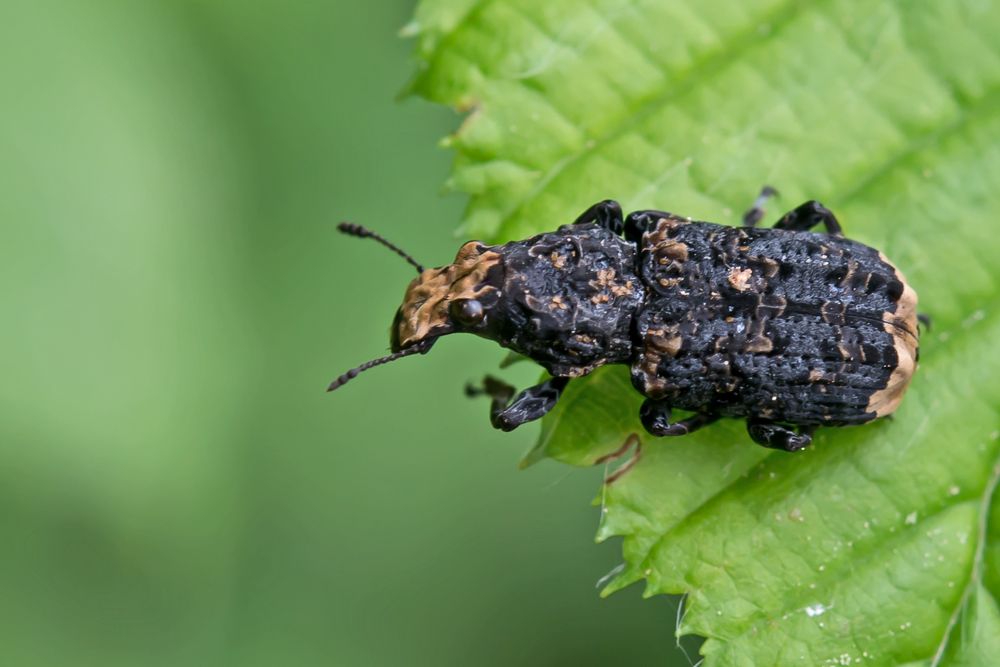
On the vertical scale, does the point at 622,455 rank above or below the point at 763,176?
below

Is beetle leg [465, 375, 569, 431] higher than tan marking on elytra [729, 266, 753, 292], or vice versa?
tan marking on elytra [729, 266, 753, 292]

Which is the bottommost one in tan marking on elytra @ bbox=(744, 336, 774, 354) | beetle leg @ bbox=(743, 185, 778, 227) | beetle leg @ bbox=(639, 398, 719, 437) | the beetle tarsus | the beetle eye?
the beetle tarsus

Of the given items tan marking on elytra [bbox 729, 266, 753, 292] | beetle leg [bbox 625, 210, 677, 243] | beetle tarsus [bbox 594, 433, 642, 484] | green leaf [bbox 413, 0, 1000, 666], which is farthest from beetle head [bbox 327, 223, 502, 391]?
tan marking on elytra [bbox 729, 266, 753, 292]

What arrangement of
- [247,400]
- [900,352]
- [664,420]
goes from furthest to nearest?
[247,400]
[664,420]
[900,352]

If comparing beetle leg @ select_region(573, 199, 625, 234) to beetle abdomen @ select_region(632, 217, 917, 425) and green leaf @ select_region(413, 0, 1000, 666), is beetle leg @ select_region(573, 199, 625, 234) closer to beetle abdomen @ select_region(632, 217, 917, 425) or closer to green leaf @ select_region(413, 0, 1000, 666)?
green leaf @ select_region(413, 0, 1000, 666)

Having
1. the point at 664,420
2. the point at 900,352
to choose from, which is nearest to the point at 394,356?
the point at 664,420

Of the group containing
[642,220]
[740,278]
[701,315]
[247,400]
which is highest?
[642,220]

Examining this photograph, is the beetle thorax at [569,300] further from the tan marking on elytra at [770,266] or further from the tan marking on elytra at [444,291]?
the tan marking on elytra at [770,266]

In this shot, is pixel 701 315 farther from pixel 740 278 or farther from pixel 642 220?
pixel 642 220
